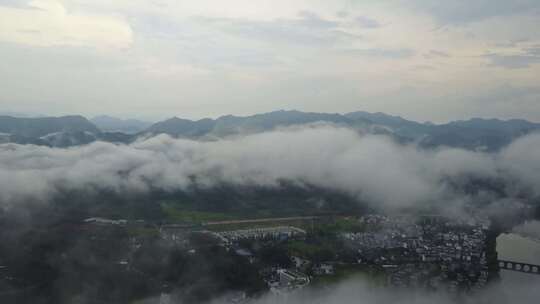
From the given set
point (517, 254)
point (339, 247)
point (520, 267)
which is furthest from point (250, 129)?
point (520, 267)

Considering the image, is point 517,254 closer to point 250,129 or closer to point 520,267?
point 520,267

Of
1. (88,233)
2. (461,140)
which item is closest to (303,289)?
(88,233)

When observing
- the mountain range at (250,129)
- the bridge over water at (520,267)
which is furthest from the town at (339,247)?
the mountain range at (250,129)

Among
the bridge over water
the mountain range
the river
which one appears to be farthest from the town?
the mountain range

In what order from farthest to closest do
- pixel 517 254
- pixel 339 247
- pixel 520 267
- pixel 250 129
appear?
1. pixel 250 129
2. pixel 517 254
3. pixel 339 247
4. pixel 520 267

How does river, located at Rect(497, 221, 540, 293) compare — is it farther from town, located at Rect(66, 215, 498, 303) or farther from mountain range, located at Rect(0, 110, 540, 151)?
mountain range, located at Rect(0, 110, 540, 151)

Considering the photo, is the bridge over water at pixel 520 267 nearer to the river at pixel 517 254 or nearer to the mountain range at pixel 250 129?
the river at pixel 517 254
